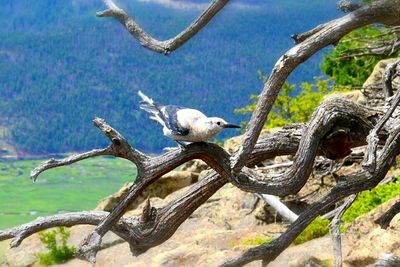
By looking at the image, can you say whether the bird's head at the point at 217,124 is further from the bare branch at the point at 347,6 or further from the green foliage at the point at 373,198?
the green foliage at the point at 373,198

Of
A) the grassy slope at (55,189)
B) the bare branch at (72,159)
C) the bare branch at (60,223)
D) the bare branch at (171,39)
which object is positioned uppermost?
the bare branch at (171,39)

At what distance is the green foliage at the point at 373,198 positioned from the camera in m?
21.4

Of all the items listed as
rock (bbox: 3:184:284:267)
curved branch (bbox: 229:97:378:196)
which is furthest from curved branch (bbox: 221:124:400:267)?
rock (bbox: 3:184:284:267)

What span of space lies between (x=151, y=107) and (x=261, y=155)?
5.20 ft

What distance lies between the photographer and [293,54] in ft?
39.4

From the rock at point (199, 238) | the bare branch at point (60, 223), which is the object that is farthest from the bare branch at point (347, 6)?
the rock at point (199, 238)

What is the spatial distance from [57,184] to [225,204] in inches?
2312

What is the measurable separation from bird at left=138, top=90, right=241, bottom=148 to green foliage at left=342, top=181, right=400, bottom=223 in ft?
30.0

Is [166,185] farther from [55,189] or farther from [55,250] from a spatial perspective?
[55,189]

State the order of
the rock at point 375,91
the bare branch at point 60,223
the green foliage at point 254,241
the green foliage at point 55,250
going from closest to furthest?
the bare branch at point 60,223, the rock at point 375,91, the green foliage at point 254,241, the green foliage at point 55,250

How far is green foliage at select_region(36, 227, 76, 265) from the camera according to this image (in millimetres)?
27844

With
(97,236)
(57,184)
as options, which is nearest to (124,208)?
(97,236)

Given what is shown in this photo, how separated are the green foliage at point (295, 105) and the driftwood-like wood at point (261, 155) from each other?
61.7 ft

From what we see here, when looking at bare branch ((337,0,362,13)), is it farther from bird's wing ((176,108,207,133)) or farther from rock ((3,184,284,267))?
rock ((3,184,284,267))
